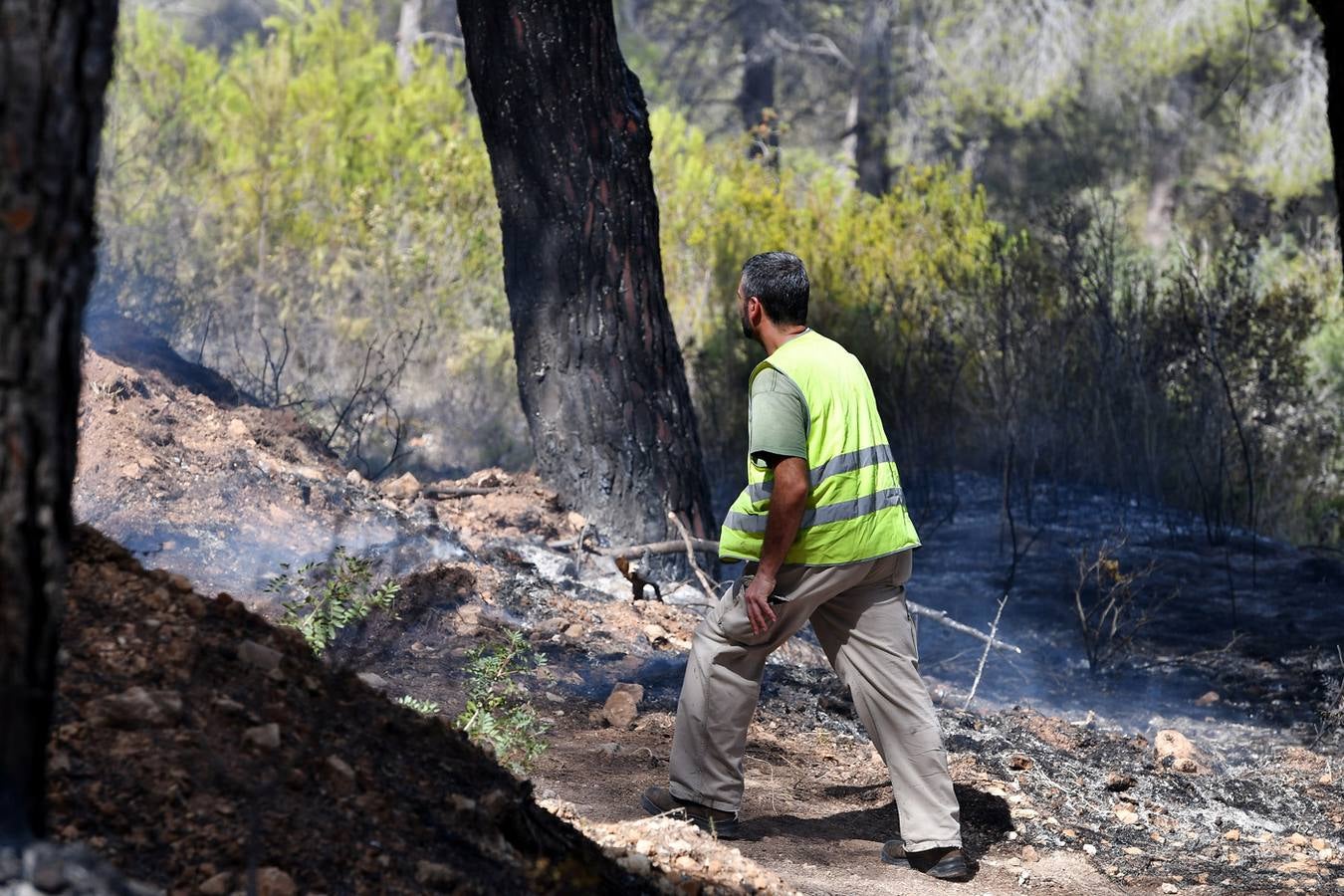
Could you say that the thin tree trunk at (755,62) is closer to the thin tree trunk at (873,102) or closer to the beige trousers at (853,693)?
the thin tree trunk at (873,102)

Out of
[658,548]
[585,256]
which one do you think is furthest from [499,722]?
[585,256]

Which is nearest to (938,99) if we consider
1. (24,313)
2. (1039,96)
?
(1039,96)

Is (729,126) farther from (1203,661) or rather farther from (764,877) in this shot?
(764,877)

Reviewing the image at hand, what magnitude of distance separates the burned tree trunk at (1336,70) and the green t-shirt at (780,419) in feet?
4.41

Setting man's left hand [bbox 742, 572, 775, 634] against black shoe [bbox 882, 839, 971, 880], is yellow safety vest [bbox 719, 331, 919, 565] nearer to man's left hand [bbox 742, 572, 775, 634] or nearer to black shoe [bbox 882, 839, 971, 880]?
man's left hand [bbox 742, 572, 775, 634]

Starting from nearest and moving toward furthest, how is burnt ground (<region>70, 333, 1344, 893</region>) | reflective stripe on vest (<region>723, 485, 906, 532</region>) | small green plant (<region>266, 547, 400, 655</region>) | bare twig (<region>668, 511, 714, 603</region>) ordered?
reflective stripe on vest (<region>723, 485, 906, 532</region>)
small green plant (<region>266, 547, 400, 655</region>)
burnt ground (<region>70, 333, 1344, 893</region>)
bare twig (<region>668, 511, 714, 603</region>)

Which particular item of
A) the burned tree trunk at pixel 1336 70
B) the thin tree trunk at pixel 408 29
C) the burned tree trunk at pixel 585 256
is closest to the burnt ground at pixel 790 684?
the burned tree trunk at pixel 585 256

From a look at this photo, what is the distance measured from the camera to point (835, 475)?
12.1 feet

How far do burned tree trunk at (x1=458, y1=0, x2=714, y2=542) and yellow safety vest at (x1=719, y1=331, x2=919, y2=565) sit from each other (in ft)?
9.76

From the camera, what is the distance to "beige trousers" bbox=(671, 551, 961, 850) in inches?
151

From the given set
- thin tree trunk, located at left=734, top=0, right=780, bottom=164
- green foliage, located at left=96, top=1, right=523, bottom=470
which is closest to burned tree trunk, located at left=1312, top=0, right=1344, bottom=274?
green foliage, located at left=96, top=1, right=523, bottom=470

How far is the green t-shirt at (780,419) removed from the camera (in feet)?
11.8

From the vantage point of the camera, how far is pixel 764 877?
10.9ft

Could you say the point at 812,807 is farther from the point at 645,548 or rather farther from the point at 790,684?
the point at 645,548
